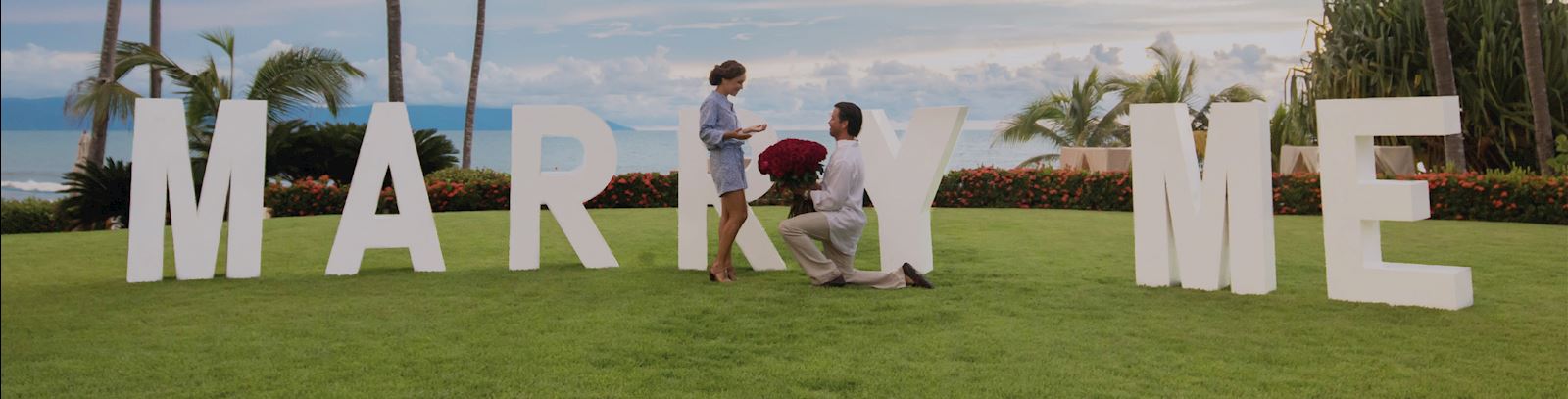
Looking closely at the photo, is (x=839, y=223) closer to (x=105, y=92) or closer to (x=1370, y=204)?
(x=1370, y=204)

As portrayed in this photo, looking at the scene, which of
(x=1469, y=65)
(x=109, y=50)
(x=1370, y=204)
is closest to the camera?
(x=1370, y=204)

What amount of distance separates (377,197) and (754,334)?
4.20m

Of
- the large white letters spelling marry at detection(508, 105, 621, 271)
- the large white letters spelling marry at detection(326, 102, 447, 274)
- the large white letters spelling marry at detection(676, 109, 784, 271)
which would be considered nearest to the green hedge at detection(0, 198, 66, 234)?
the large white letters spelling marry at detection(326, 102, 447, 274)

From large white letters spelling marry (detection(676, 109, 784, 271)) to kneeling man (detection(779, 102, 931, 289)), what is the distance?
110 centimetres

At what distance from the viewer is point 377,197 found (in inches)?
383

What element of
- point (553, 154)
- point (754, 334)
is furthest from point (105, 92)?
point (553, 154)

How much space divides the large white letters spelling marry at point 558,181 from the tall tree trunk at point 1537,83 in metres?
13.2

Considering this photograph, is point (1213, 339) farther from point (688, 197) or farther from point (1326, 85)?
point (1326, 85)

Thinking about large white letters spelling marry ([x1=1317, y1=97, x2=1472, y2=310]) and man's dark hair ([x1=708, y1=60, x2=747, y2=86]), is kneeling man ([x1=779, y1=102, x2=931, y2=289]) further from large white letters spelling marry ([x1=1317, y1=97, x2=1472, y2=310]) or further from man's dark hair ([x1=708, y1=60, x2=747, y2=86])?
large white letters spelling marry ([x1=1317, y1=97, x2=1472, y2=310])

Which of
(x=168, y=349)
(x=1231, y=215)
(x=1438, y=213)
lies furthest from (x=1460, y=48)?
(x=168, y=349)

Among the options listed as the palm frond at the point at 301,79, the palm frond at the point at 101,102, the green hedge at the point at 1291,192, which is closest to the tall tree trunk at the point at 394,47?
the palm frond at the point at 301,79

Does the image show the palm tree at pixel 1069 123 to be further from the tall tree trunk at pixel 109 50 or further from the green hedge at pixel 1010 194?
the tall tree trunk at pixel 109 50

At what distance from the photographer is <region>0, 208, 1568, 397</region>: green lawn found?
223 inches

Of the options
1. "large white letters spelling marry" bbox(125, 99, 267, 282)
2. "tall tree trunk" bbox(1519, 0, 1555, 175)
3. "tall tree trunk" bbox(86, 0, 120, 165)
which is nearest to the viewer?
"large white letters spelling marry" bbox(125, 99, 267, 282)
